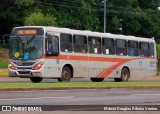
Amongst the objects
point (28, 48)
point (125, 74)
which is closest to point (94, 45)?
point (125, 74)

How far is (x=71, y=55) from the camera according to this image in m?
30.7

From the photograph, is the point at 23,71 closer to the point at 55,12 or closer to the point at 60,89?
the point at 60,89

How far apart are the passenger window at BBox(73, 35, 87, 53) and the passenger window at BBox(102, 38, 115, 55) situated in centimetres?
207

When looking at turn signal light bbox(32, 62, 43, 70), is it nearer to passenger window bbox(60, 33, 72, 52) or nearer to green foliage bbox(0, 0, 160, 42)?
passenger window bbox(60, 33, 72, 52)

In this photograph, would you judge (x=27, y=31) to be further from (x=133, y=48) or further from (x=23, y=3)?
(x=23, y=3)

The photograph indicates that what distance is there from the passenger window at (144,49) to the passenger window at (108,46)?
336 cm

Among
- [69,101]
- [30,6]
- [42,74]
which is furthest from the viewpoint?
[30,6]

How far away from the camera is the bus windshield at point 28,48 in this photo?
2888cm

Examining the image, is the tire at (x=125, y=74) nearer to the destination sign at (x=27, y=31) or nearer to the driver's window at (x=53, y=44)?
the driver's window at (x=53, y=44)

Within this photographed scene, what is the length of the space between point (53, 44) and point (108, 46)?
600cm

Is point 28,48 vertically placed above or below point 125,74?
above

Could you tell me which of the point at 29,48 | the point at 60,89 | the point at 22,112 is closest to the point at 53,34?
the point at 29,48

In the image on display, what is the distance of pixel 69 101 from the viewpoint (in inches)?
677

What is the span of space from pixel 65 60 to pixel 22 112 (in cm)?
1702
